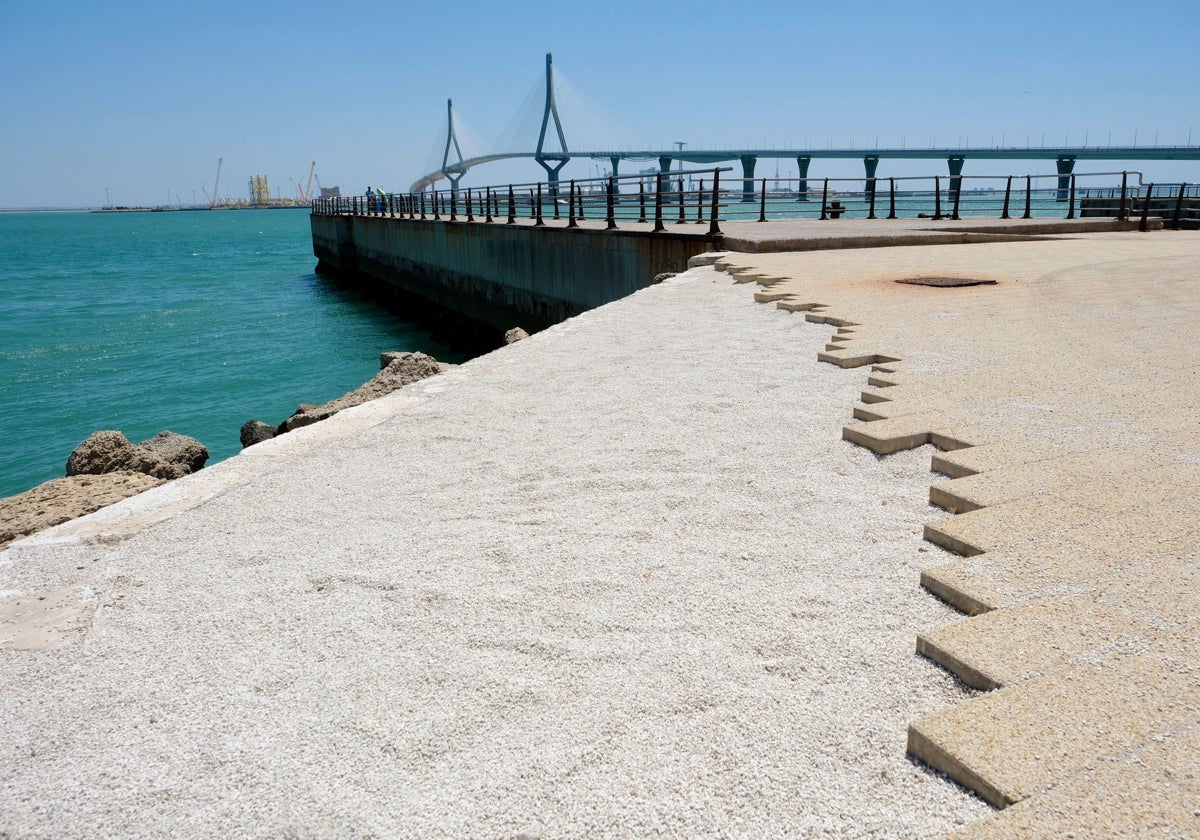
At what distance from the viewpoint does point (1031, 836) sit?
64.2 inches

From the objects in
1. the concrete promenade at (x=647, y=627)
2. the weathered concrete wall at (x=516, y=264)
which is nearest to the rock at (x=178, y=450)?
the concrete promenade at (x=647, y=627)

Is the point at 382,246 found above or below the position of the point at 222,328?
above

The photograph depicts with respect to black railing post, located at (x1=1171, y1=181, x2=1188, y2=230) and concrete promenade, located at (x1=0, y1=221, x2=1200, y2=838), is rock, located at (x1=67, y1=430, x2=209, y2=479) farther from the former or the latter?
black railing post, located at (x1=1171, y1=181, x2=1188, y2=230)

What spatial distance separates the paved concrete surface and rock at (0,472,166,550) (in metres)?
3.97

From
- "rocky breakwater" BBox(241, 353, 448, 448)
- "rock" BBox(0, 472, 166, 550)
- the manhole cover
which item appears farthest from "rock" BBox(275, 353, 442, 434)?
the manhole cover

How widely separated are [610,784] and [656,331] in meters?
5.54

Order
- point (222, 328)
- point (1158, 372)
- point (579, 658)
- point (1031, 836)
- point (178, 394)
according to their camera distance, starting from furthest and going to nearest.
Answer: point (222, 328), point (178, 394), point (1158, 372), point (579, 658), point (1031, 836)

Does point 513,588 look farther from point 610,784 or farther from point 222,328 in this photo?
point 222,328

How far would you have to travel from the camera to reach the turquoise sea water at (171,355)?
1502 cm

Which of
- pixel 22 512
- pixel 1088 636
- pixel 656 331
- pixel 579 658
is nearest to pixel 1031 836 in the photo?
pixel 1088 636

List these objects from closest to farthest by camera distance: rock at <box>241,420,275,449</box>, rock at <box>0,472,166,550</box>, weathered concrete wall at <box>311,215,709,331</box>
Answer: rock at <box>0,472,166,550</box>
rock at <box>241,420,275,449</box>
weathered concrete wall at <box>311,215,709,331</box>

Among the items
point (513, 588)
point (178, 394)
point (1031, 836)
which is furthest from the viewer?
point (178, 394)

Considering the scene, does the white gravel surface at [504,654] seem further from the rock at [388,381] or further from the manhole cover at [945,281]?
the manhole cover at [945,281]

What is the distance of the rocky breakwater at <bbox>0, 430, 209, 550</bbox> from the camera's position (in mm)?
4660
